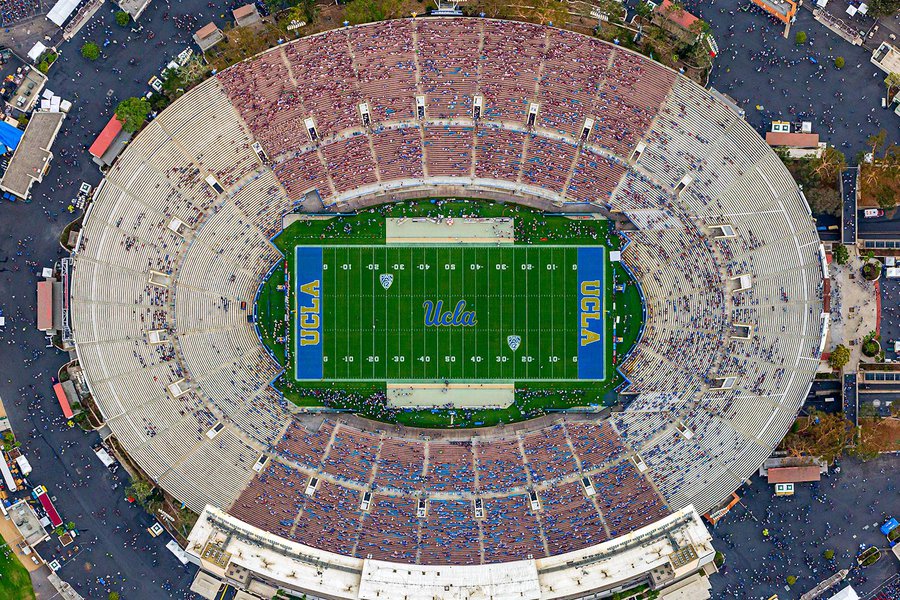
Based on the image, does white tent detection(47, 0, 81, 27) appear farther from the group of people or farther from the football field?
the group of people

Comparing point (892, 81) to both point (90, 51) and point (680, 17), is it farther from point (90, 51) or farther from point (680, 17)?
point (90, 51)

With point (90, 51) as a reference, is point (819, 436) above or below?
below

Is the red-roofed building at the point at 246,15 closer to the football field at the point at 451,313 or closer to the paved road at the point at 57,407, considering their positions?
the paved road at the point at 57,407

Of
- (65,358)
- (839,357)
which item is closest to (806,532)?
(839,357)

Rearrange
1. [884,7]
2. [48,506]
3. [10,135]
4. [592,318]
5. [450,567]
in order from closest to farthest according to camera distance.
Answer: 1. [450,567]
2. [10,135]
3. [48,506]
4. [884,7]
5. [592,318]

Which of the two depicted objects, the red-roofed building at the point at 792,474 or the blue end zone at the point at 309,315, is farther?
the blue end zone at the point at 309,315

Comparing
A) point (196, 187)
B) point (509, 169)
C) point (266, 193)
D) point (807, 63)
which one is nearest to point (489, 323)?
point (509, 169)

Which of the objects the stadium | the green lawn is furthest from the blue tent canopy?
the green lawn

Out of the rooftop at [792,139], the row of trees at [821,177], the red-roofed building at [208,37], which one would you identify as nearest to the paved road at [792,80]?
the rooftop at [792,139]
